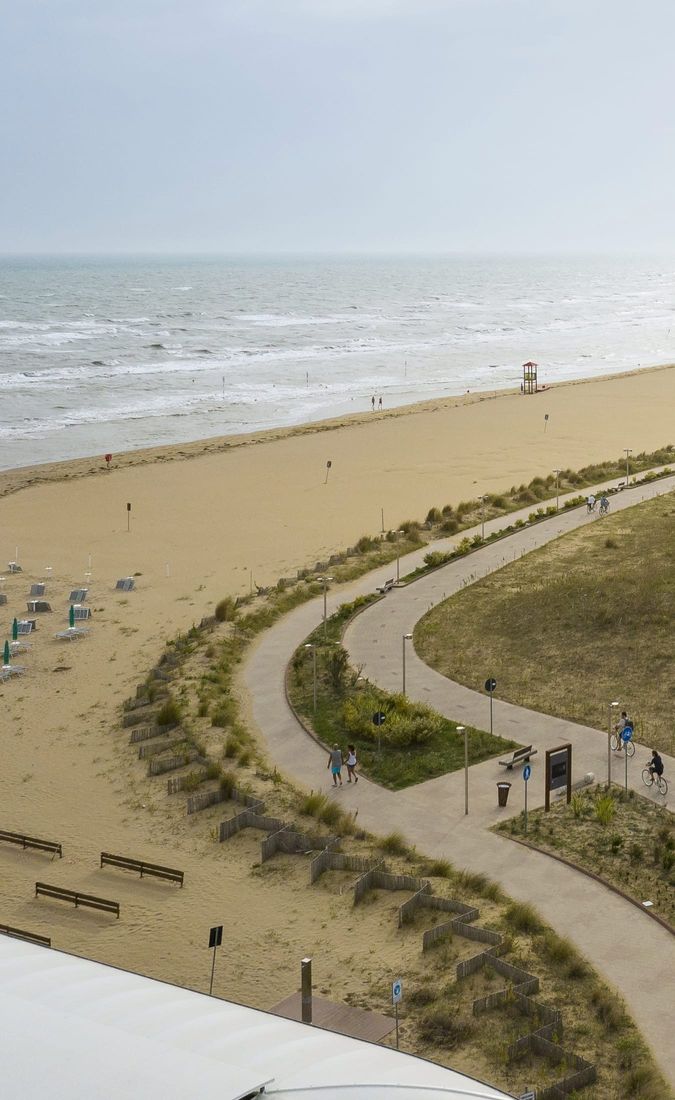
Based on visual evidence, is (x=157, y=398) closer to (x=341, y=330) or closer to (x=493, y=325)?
(x=341, y=330)

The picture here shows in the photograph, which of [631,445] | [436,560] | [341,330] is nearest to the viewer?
[436,560]

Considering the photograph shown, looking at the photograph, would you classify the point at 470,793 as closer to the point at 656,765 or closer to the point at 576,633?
the point at 656,765


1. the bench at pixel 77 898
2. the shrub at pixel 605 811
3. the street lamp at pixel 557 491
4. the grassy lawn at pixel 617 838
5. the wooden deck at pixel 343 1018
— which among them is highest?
the street lamp at pixel 557 491

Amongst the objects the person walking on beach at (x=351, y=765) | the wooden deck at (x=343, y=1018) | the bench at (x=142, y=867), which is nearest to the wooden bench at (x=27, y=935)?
the bench at (x=142, y=867)

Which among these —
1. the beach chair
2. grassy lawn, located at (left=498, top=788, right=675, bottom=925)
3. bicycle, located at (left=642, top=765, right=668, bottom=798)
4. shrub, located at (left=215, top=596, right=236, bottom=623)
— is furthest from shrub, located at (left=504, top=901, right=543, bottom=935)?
the beach chair

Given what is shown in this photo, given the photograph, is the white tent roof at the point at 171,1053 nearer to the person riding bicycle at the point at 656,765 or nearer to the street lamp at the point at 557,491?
the person riding bicycle at the point at 656,765

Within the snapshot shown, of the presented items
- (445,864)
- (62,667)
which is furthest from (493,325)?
(445,864)
